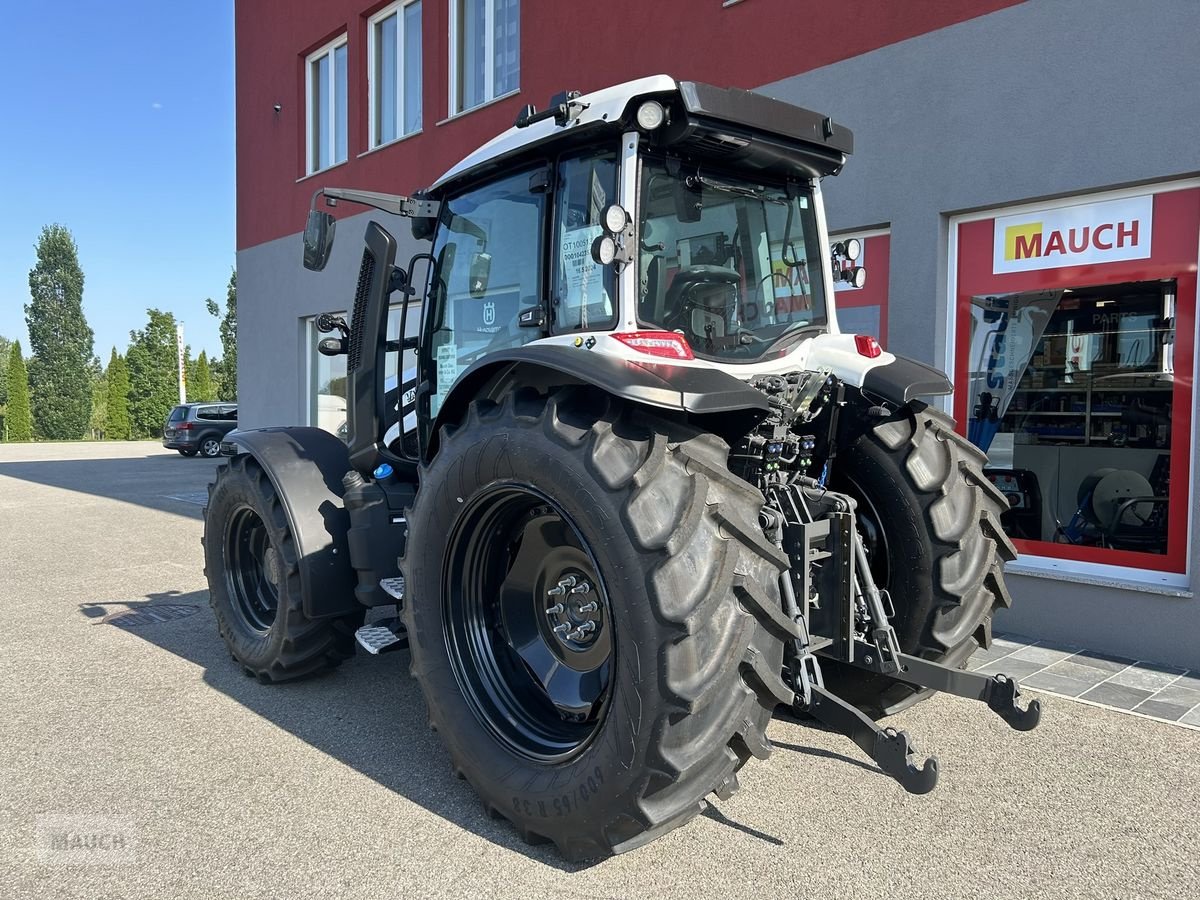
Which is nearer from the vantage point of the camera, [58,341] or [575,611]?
[575,611]

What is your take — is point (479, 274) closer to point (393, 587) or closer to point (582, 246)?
point (582, 246)

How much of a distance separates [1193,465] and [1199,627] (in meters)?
0.89

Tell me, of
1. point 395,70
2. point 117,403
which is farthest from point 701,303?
point 117,403

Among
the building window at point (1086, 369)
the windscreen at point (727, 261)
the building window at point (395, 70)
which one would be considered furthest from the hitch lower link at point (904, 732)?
the building window at point (395, 70)

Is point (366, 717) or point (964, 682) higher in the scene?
point (964, 682)

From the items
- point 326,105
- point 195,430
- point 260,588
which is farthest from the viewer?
point 195,430

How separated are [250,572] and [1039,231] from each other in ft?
16.9

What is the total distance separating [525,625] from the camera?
3363 mm

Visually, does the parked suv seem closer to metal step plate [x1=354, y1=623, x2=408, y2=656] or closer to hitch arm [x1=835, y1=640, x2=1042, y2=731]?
metal step plate [x1=354, y1=623, x2=408, y2=656]

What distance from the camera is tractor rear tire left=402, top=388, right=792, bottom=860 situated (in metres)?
2.49

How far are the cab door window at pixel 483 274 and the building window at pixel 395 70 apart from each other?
811cm

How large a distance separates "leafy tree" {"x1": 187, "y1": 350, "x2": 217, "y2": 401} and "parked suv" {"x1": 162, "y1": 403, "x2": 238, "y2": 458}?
21.6 meters

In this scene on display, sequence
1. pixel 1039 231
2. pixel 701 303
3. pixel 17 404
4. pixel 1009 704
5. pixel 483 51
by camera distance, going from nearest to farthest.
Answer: pixel 1009 704, pixel 701 303, pixel 1039 231, pixel 483 51, pixel 17 404

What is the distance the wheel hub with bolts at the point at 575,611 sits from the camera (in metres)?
3.10
